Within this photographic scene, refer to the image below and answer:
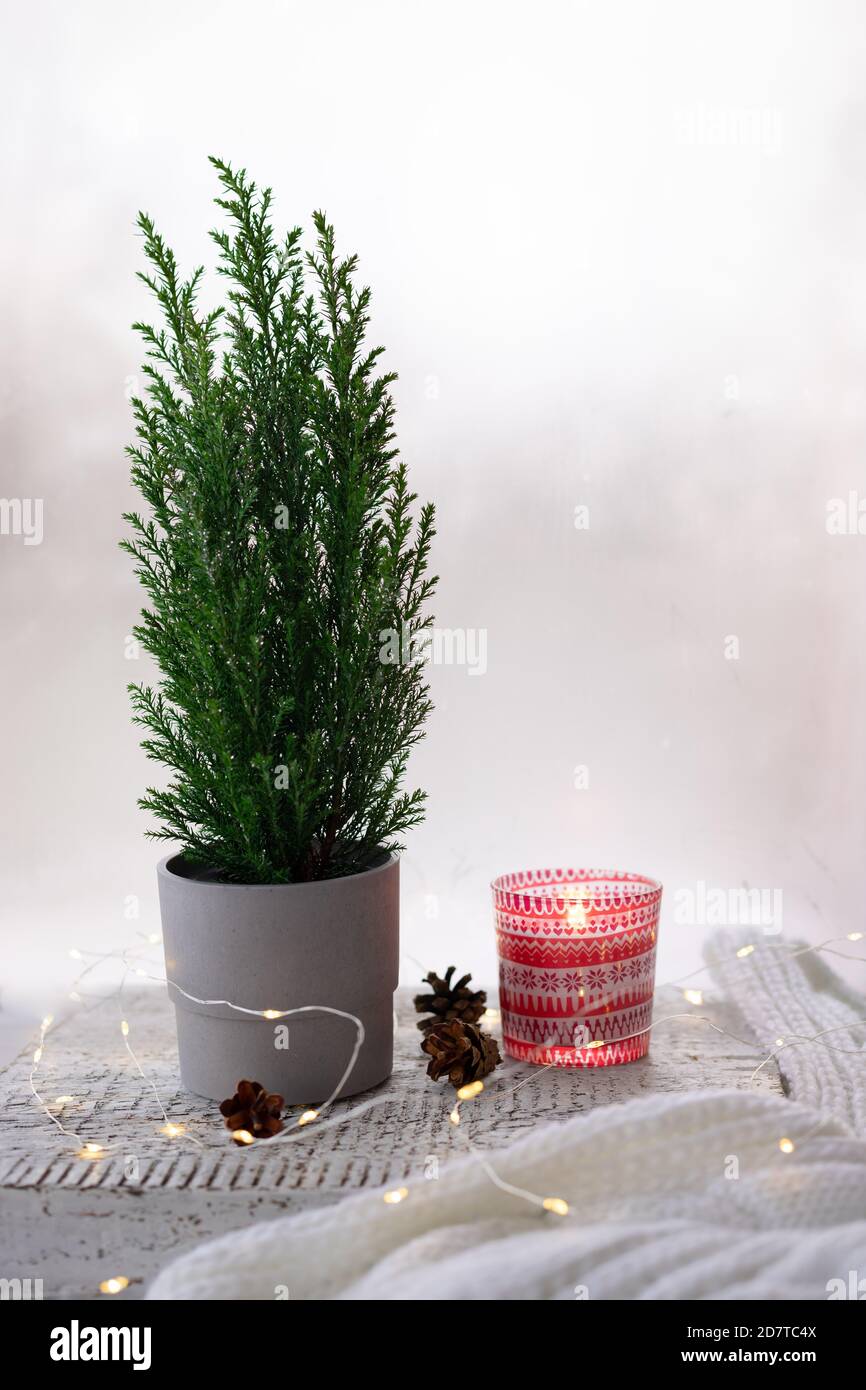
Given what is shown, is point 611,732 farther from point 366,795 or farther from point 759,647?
Result: point 366,795

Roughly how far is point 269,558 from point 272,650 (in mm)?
91

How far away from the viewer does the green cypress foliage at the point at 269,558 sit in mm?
1241

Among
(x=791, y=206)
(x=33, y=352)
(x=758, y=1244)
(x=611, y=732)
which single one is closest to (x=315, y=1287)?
(x=758, y=1244)

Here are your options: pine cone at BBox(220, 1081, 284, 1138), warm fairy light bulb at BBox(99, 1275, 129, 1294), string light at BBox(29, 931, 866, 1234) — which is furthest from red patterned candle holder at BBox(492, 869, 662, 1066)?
warm fairy light bulb at BBox(99, 1275, 129, 1294)

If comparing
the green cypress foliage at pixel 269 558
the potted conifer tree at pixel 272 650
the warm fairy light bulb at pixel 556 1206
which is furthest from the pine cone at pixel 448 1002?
the warm fairy light bulb at pixel 556 1206

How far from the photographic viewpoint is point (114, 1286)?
1.08 meters

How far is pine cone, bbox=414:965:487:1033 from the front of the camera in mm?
1482

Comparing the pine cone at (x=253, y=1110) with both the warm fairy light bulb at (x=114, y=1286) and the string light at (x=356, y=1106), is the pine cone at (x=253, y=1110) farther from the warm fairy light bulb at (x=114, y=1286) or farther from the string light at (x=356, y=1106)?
the warm fairy light bulb at (x=114, y=1286)

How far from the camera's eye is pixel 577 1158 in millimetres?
1081

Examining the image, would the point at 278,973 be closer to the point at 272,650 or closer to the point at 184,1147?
the point at 184,1147

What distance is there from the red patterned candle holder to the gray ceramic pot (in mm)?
158

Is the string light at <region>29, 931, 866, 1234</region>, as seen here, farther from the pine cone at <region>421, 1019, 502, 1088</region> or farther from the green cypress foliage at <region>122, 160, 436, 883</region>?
the green cypress foliage at <region>122, 160, 436, 883</region>

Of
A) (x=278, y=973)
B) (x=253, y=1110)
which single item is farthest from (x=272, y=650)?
(x=253, y=1110)

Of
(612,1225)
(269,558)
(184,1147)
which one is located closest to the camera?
(612,1225)
